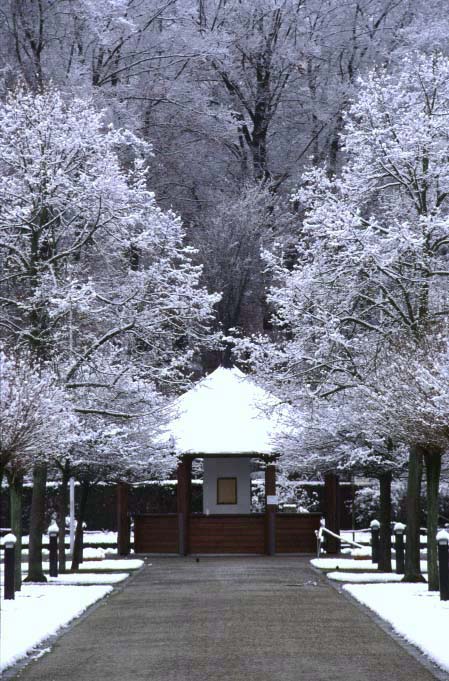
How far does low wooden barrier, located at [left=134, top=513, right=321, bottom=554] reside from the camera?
117ft

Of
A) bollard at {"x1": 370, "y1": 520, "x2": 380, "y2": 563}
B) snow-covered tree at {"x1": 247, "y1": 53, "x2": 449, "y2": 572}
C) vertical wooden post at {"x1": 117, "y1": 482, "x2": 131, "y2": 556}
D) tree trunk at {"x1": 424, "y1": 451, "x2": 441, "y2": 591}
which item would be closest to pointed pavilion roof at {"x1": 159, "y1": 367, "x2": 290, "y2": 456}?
vertical wooden post at {"x1": 117, "y1": 482, "x2": 131, "y2": 556}

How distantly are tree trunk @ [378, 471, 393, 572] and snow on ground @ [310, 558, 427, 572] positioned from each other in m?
0.73

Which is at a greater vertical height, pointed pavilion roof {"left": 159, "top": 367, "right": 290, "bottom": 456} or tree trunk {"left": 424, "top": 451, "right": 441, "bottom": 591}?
pointed pavilion roof {"left": 159, "top": 367, "right": 290, "bottom": 456}

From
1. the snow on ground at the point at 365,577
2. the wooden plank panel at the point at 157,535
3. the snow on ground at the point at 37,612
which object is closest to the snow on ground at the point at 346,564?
the snow on ground at the point at 365,577

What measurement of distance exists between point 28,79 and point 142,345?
17.3 metres

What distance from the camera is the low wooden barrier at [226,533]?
117 ft

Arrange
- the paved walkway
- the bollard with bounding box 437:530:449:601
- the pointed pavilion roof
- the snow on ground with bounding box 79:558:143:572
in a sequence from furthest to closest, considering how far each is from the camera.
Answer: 1. the pointed pavilion roof
2. the snow on ground with bounding box 79:558:143:572
3. the bollard with bounding box 437:530:449:601
4. the paved walkway

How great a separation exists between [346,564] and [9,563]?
12.7 m

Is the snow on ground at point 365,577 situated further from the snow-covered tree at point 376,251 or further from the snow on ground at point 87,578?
the snow on ground at point 87,578

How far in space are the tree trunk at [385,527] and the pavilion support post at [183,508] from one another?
8944 millimetres

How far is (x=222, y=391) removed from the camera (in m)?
39.5

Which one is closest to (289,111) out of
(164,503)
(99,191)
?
(164,503)

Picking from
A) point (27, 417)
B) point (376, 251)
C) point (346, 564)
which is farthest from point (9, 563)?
point (346, 564)

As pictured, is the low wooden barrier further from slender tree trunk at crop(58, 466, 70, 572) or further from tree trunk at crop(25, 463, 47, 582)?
tree trunk at crop(25, 463, 47, 582)
